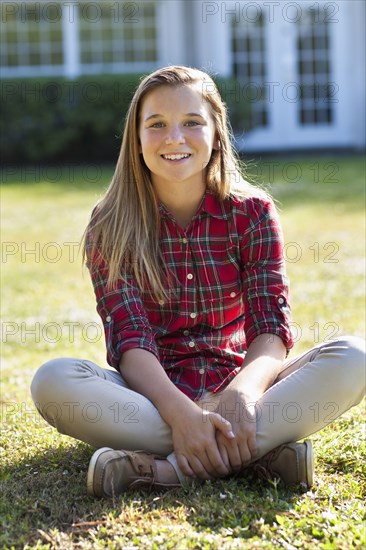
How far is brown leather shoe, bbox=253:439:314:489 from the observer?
2.73 meters

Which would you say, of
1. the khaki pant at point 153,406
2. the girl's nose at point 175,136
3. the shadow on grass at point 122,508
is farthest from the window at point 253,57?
the shadow on grass at point 122,508

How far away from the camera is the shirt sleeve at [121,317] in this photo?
3.01 metres

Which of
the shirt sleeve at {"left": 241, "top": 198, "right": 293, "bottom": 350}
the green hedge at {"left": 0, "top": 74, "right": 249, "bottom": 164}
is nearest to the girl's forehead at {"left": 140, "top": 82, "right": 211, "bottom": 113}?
the shirt sleeve at {"left": 241, "top": 198, "right": 293, "bottom": 350}

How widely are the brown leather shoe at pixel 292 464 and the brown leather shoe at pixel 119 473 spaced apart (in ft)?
0.96

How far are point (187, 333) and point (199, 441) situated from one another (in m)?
0.53

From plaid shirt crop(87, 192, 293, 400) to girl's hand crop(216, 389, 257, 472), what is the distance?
0.97 ft

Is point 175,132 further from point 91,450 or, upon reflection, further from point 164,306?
point 91,450

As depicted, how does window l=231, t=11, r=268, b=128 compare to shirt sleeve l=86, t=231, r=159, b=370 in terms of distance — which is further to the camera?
window l=231, t=11, r=268, b=128

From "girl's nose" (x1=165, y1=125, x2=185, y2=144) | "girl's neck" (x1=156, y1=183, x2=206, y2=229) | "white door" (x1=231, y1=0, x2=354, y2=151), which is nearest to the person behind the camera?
"girl's nose" (x1=165, y1=125, x2=185, y2=144)

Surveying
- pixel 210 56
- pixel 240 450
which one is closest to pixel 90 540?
pixel 240 450

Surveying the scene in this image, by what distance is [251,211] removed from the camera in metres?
3.21

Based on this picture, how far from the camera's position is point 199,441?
2732 millimetres

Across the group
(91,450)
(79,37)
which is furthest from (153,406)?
(79,37)

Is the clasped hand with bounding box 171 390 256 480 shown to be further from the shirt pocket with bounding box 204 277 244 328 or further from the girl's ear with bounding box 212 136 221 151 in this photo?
the girl's ear with bounding box 212 136 221 151
